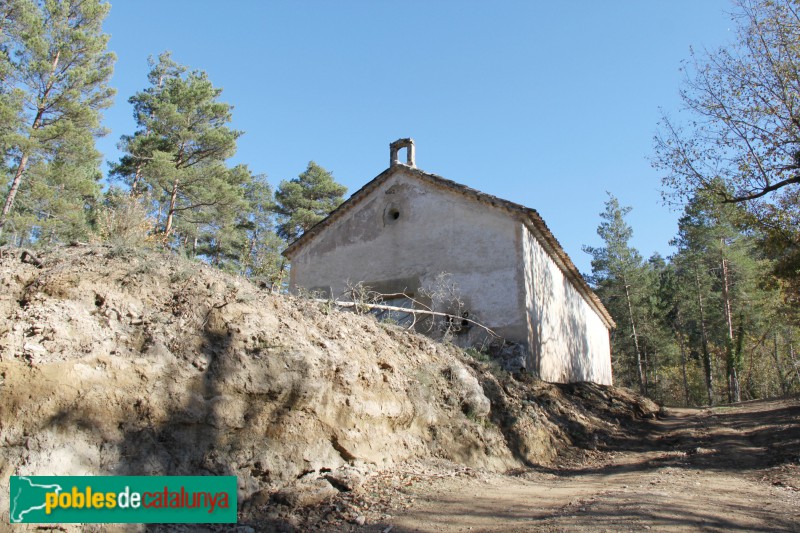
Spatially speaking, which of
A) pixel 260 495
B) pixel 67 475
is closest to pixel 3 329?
pixel 67 475

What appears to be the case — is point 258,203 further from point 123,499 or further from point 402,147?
point 123,499

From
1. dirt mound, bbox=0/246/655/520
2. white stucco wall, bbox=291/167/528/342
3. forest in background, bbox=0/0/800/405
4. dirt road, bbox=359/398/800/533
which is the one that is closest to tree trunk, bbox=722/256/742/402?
forest in background, bbox=0/0/800/405

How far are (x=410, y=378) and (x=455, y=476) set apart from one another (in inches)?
67.2

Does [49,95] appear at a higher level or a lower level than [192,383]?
higher

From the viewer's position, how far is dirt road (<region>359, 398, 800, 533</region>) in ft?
16.2

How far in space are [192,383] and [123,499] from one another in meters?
1.19

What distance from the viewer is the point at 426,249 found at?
15727mm

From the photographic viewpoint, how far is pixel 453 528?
4.97 metres

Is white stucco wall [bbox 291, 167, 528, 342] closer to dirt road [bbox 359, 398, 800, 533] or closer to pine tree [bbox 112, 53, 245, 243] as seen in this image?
dirt road [bbox 359, 398, 800, 533]

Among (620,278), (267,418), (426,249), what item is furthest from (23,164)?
(620,278)

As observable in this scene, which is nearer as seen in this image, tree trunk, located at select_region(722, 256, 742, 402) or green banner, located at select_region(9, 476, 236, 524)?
green banner, located at select_region(9, 476, 236, 524)

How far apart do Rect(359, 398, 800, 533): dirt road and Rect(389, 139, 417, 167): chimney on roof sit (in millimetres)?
10982

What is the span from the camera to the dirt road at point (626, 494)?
4.93 m

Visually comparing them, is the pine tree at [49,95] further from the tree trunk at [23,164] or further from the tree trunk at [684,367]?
the tree trunk at [684,367]
